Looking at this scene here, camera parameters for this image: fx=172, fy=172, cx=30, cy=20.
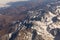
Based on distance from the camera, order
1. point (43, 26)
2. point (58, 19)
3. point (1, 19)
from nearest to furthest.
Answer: point (43, 26)
point (58, 19)
point (1, 19)

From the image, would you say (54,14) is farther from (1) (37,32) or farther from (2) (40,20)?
(1) (37,32)

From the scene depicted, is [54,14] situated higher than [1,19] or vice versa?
Result: [54,14]

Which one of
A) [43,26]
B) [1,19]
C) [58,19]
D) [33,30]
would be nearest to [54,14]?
[58,19]

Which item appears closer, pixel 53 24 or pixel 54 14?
pixel 53 24

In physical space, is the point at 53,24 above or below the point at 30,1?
above

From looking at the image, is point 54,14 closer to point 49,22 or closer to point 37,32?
point 49,22

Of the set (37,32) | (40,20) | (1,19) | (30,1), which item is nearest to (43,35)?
(37,32)

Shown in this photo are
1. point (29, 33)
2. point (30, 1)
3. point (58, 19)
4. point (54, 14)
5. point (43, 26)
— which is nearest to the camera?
point (29, 33)

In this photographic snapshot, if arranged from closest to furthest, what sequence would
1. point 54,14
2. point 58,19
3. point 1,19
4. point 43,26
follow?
point 43,26 → point 58,19 → point 54,14 → point 1,19

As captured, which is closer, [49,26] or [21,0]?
[49,26]
